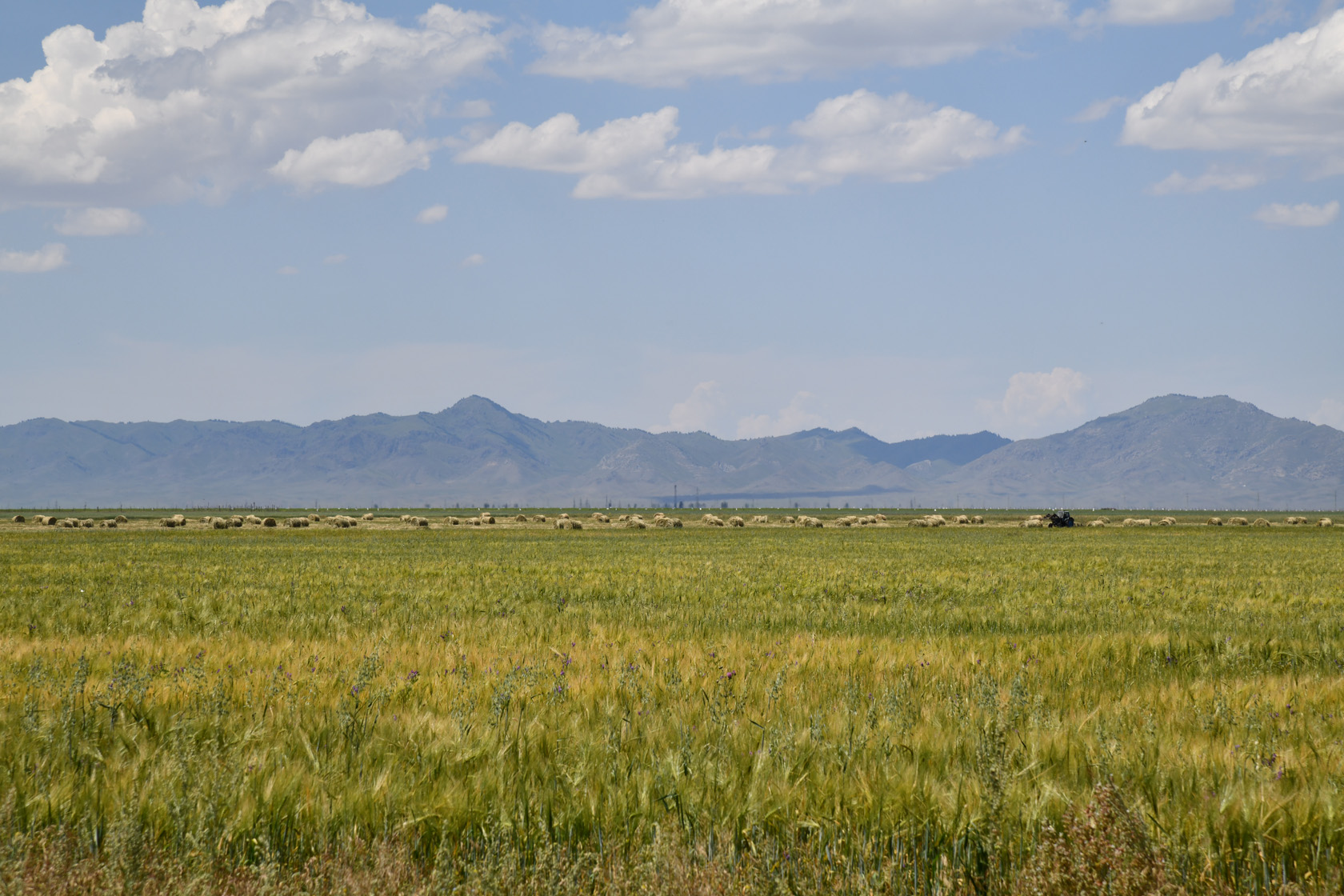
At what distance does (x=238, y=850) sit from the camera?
5363 millimetres

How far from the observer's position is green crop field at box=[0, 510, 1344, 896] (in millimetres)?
5066

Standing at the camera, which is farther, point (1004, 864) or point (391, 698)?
point (391, 698)

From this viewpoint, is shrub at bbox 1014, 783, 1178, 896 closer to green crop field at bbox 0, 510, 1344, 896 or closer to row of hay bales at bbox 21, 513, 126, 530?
green crop field at bbox 0, 510, 1344, 896

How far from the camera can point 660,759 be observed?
6.68 meters

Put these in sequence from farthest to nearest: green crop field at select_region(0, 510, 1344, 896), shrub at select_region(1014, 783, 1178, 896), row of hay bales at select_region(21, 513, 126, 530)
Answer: row of hay bales at select_region(21, 513, 126, 530), green crop field at select_region(0, 510, 1344, 896), shrub at select_region(1014, 783, 1178, 896)

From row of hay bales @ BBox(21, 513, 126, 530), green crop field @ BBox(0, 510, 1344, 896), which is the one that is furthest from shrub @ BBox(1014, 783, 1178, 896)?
row of hay bales @ BBox(21, 513, 126, 530)

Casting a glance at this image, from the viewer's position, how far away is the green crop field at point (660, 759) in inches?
199

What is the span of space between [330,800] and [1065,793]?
4.62 meters

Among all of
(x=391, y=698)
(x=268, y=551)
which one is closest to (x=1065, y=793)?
(x=391, y=698)

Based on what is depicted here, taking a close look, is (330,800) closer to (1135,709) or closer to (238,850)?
(238,850)

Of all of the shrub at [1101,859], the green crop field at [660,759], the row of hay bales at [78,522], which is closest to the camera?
the shrub at [1101,859]

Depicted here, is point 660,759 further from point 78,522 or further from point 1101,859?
point 78,522

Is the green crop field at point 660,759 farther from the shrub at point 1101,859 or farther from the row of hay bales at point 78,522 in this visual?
the row of hay bales at point 78,522

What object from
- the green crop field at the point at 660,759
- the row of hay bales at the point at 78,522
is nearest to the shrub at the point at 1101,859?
the green crop field at the point at 660,759
